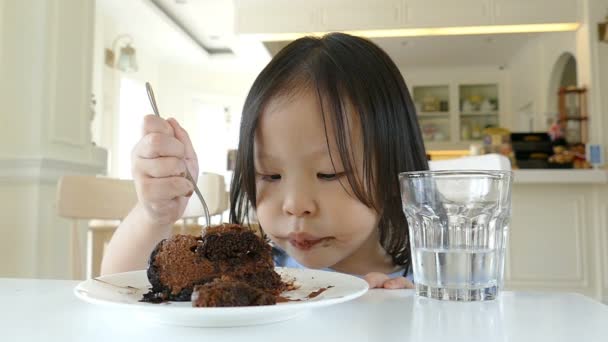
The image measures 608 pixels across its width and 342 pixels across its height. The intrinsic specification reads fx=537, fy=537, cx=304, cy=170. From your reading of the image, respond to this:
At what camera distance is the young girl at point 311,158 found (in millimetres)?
616

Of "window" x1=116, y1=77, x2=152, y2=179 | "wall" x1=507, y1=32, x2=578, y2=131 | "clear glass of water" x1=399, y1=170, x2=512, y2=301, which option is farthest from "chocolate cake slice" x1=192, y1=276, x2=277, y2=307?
"window" x1=116, y1=77, x2=152, y2=179

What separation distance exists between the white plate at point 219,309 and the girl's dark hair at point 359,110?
0.25 m

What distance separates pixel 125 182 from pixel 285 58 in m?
0.68

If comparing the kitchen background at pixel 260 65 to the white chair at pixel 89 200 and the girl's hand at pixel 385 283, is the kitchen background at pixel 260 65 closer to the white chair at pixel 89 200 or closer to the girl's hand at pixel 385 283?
the white chair at pixel 89 200

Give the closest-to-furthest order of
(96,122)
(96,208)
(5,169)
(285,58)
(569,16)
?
(285,58) < (96,208) < (5,169) < (569,16) < (96,122)

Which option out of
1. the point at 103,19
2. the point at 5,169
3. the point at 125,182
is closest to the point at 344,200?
the point at 125,182

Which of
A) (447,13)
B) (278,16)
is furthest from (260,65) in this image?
(447,13)

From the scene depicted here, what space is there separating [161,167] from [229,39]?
21.3 feet

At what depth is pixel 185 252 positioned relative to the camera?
0.37 meters

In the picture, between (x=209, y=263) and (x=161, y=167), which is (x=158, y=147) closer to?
(x=161, y=167)

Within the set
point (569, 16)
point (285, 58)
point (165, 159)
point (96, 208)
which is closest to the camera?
point (165, 159)

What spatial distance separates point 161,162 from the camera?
569mm

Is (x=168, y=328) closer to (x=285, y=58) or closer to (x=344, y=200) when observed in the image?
(x=344, y=200)

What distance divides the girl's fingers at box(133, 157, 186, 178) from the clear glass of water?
0.26 m
